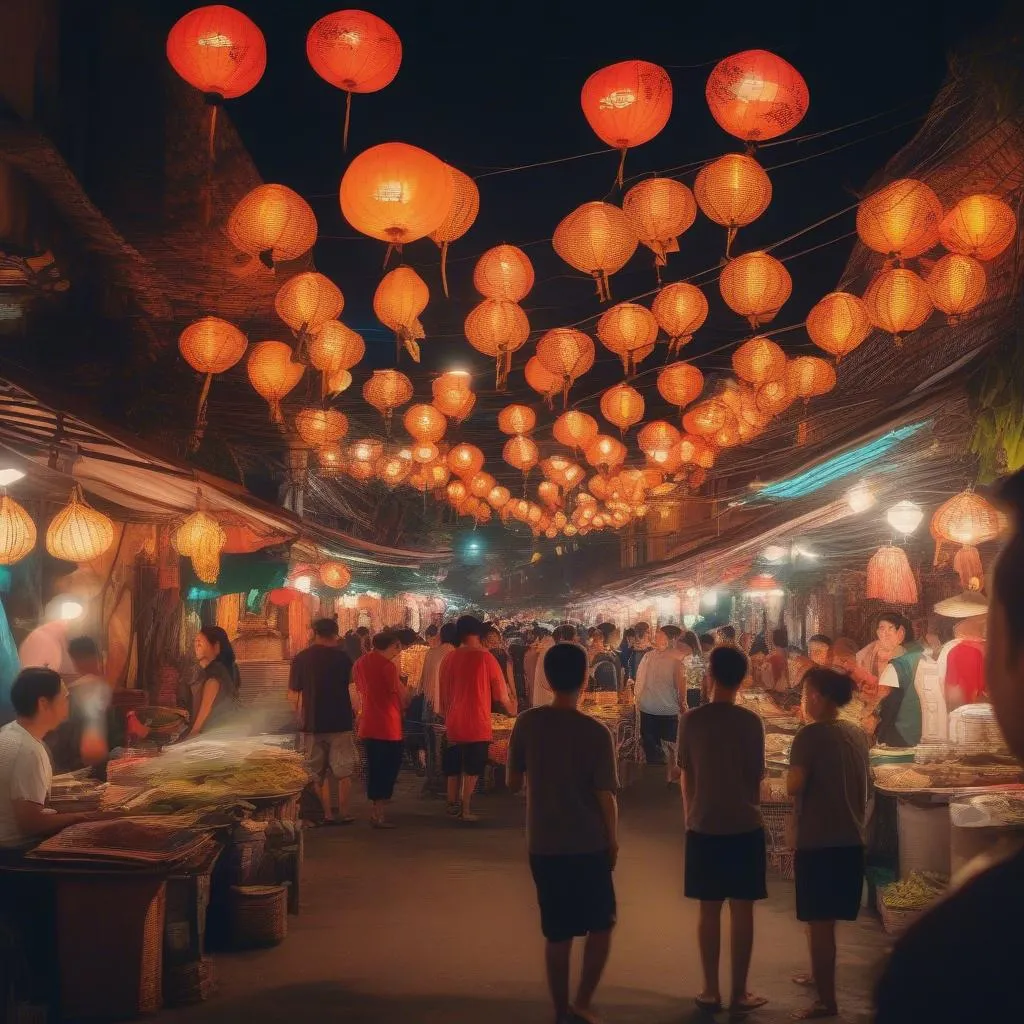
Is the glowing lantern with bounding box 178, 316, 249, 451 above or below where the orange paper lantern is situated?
below

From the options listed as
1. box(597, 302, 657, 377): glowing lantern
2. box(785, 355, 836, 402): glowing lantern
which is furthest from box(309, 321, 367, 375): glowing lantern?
box(785, 355, 836, 402): glowing lantern

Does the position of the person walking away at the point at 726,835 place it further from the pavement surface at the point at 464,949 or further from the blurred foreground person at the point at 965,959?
the blurred foreground person at the point at 965,959

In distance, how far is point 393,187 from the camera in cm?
746

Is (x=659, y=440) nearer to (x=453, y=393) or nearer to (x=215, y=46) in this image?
(x=453, y=393)

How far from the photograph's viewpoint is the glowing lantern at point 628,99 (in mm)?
7781

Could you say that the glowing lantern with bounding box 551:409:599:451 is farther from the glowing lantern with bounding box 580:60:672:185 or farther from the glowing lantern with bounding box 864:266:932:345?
the glowing lantern with bounding box 580:60:672:185

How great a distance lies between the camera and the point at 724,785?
5.95 metres

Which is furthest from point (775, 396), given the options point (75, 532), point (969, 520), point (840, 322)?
point (75, 532)

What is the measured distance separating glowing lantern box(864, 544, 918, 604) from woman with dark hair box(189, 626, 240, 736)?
26.1ft

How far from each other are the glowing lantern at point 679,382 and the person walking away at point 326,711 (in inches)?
206

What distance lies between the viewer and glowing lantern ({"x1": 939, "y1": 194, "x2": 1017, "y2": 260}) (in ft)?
27.0

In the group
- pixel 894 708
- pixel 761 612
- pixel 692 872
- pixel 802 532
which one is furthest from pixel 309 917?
pixel 761 612

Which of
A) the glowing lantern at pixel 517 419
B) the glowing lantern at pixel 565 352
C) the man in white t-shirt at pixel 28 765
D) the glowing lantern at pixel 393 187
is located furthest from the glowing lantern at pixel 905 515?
the man in white t-shirt at pixel 28 765

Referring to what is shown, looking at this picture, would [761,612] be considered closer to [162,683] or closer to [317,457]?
[317,457]
